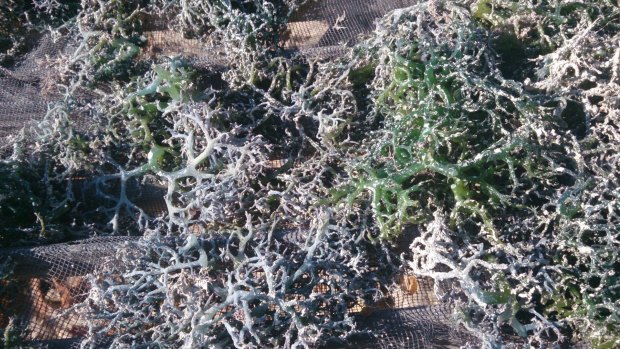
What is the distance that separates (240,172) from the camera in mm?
1848

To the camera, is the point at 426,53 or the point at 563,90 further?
the point at 426,53

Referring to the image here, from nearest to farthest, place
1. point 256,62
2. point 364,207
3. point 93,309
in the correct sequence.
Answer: point 93,309 → point 364,207 → point 256,62

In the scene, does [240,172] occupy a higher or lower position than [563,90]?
lower

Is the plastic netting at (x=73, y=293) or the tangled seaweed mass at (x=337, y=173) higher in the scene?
the tangled seaweed mass at (x=337, y=173)

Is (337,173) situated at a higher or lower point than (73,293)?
higher

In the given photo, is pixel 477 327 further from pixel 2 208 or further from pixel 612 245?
pixel 2 208

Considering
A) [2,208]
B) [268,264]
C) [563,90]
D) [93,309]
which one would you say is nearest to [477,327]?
[268,264]

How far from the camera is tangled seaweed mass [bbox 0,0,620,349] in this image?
1.63m

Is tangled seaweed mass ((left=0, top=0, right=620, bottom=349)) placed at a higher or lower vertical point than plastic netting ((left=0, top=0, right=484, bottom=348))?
higher

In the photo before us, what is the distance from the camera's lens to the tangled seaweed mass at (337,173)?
1.63 meters

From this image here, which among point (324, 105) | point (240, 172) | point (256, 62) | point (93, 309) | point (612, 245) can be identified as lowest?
point (93, 309)

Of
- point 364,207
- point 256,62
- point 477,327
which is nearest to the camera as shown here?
point 477,327

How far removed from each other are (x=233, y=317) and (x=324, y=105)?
2.52ft

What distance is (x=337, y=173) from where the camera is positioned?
1891 mm
